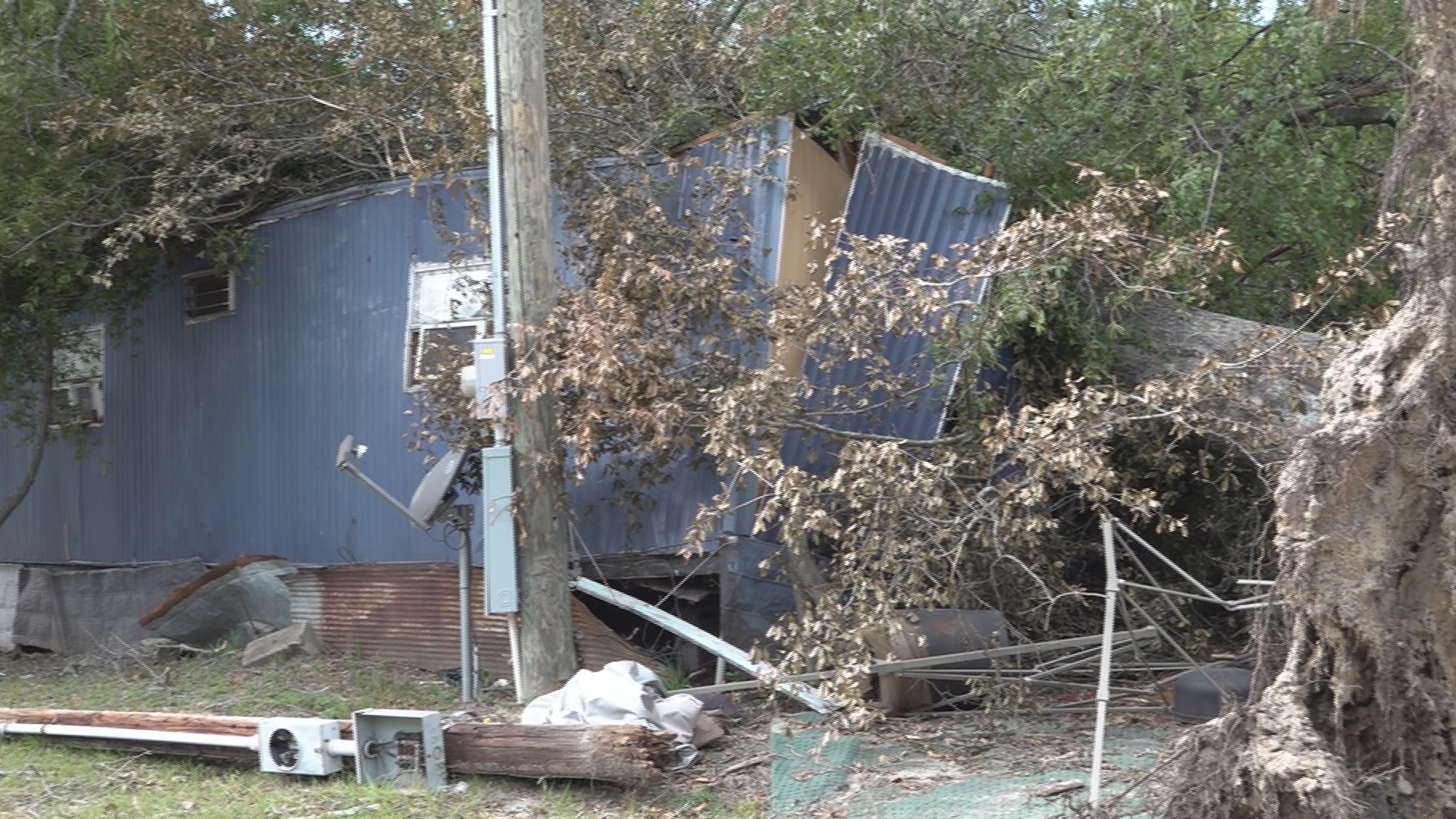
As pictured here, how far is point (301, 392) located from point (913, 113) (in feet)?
18.9

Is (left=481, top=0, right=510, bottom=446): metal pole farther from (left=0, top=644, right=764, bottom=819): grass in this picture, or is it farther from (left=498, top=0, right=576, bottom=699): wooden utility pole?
(left=0, top=644, right=764, bottom=819): grass

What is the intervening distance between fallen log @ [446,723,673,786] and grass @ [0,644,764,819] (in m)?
0.13

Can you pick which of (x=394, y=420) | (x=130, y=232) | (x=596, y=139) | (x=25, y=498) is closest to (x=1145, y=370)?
(x=596, y=139)

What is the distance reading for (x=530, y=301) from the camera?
28.7 feet

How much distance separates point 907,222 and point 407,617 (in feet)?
16.3

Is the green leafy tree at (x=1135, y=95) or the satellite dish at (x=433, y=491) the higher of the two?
the green leafy tree at (x=1135, y=95)

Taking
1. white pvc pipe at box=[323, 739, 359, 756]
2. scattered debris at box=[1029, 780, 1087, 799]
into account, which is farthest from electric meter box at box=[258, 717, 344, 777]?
scattered debris at box=[1029, 780, 1087, 799]

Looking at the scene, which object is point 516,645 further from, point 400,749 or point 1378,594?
point 1378,594

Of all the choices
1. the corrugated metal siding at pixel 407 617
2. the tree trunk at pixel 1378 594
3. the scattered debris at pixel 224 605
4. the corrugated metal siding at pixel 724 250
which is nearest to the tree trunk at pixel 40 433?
the scattered debris at pixel 224 605

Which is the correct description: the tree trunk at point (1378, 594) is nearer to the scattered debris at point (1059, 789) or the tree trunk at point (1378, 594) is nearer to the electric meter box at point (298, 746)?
the scattered debris at point (1059, 789)

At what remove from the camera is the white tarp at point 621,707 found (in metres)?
7.46

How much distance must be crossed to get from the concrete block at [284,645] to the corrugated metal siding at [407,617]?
27 cm

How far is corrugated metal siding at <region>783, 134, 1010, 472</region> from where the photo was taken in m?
9.25

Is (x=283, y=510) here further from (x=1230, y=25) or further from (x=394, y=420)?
(x=1230, y=25)
